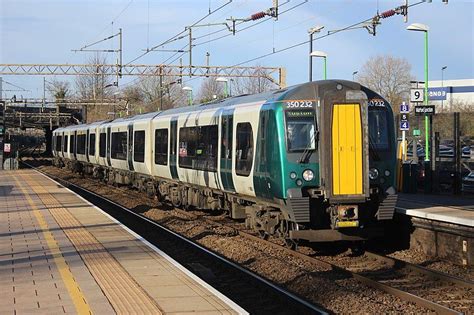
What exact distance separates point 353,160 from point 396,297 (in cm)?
319

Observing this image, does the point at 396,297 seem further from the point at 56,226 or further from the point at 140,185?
the point at 140,185

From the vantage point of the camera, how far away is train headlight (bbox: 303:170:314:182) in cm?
1124

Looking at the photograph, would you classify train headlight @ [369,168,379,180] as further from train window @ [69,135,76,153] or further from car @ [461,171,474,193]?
train window @ [69,135,76,153]

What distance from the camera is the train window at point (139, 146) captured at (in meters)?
24.0

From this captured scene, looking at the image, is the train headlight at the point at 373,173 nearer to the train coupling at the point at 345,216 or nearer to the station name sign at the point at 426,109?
the train coupling at the point at 345,216

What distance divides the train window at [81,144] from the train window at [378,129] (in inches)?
1105

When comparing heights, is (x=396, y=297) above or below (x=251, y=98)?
below

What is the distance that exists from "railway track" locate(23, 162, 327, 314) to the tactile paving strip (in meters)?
1.61

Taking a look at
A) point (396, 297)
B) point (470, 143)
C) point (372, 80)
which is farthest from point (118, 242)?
point (372, 80)

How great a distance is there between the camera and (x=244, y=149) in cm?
1341

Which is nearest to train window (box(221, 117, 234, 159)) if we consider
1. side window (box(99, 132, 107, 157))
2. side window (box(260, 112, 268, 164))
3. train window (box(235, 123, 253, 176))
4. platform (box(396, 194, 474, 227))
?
train window (box(235, 123, 253, 176))

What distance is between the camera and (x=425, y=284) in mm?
9727

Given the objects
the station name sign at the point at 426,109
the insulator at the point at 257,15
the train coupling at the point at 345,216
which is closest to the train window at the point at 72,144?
the insulator at the point at 257,15

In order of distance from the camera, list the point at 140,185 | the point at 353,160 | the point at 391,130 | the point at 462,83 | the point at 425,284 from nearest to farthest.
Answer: the point at 425,284 → the point at 353,160 → the point at 391,130 → the point at 140,185 → the point at 462,83
